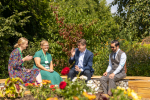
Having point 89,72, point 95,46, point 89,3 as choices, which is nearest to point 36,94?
point 89,72

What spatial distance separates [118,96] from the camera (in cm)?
223

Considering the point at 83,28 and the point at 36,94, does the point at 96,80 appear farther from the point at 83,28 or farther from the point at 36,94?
the point at 83,28

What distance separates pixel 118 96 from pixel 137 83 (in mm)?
2491

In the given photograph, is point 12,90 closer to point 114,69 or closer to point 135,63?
point 114,69

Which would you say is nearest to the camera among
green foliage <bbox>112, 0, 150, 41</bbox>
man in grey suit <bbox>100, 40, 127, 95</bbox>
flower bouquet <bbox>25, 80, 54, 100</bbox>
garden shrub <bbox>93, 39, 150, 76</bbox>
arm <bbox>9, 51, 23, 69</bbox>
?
flower bouquet <bbox>25, 80, 54, 100</bbox>

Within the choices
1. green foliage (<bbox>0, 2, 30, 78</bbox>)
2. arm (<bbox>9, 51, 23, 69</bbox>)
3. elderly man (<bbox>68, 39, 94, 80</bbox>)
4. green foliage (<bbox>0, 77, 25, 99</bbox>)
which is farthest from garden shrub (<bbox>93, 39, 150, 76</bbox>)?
green foliage (<bbox>0, 77, 25, 99</bbox>)

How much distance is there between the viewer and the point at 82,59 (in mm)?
4352

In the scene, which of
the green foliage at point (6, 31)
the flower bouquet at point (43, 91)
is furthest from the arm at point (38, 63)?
the green foliage at point (6, 31)

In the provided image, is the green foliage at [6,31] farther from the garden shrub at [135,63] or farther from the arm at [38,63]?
the garden shrub at [135,63]

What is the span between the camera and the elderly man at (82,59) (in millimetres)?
4161

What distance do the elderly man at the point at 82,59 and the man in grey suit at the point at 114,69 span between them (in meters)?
0.37

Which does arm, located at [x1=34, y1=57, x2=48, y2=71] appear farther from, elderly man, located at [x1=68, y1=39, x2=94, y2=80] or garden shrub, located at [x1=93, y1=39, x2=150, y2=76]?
garden shrub, located at [x1=93, y1=39, x2=150, y2=76]

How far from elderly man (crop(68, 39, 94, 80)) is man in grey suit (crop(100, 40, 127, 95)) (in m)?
0.37

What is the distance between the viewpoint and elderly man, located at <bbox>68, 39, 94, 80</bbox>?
4161 mm
